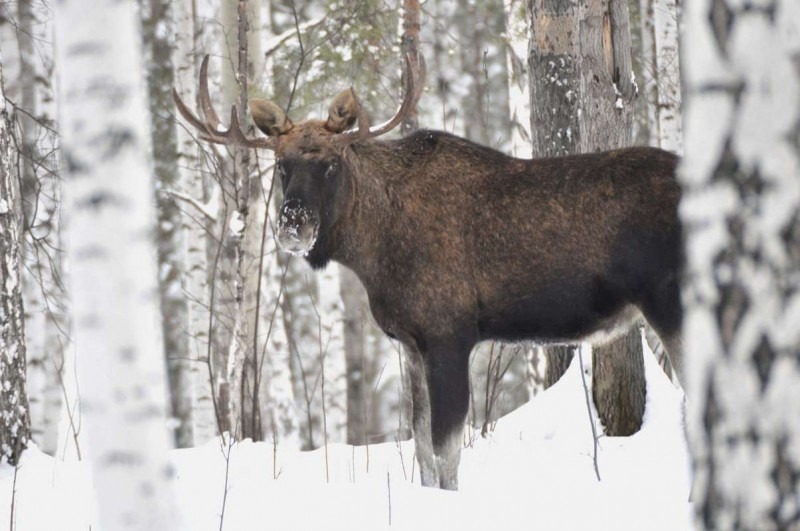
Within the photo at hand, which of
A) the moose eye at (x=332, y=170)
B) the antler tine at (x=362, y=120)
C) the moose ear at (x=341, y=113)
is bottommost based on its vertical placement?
the moose eye at (x=332, y=170)

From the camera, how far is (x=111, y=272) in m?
2.17

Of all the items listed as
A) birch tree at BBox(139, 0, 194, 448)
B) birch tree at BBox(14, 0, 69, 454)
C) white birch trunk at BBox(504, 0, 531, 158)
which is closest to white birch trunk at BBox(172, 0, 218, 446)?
birch tree at BBox(14, 0, 69, 454)

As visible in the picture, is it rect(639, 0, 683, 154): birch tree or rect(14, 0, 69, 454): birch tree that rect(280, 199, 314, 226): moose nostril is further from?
rect(639, 0, 683, 154): birch tree

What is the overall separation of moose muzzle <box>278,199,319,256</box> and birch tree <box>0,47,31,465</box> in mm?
1747

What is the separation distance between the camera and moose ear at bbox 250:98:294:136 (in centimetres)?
600

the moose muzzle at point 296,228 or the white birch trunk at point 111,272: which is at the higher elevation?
the moose muzzle at point 296,228

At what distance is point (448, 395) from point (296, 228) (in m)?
1.20

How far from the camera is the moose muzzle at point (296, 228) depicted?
5.41 meters

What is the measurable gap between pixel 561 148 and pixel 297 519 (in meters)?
3.49

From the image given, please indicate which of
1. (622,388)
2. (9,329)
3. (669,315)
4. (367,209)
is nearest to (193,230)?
(9,329)

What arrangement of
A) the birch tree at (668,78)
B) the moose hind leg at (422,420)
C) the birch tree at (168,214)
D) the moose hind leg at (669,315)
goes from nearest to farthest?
1. the moose hind leg at (669,315)
2. the moose hind leg at (422,420)
3. the birch tree at (668,78)
4. the birch tree at (168,214)

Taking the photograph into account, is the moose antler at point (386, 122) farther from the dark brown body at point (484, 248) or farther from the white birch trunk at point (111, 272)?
the white birch trunk at point (111, 272)

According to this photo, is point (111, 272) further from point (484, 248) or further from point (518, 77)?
point (518, 77)

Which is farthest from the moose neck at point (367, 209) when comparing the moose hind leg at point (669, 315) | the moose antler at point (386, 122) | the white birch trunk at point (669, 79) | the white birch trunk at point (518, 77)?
the white birch trunk at point (669, 79)
